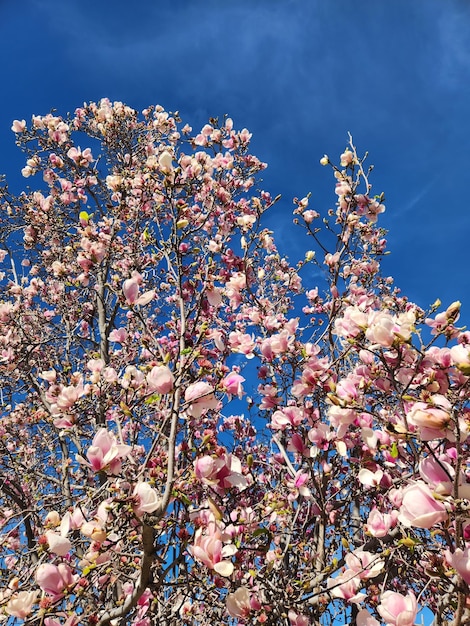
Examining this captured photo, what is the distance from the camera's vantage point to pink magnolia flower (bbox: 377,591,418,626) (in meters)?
1.50

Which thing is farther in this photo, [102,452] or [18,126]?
[18,126]

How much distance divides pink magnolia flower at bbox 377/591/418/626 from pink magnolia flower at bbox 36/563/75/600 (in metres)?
1.20

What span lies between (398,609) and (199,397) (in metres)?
1.06

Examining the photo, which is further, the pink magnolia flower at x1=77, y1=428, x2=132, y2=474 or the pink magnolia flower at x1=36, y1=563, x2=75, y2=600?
the pink magnolia flower at x1=77, y1=428, x2=132, y2=474

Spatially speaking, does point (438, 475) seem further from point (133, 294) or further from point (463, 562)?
point (133, 294)

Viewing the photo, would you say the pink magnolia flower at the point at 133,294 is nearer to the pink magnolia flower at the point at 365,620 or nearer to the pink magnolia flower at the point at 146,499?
the pink magnolia flower at the point at 146,499

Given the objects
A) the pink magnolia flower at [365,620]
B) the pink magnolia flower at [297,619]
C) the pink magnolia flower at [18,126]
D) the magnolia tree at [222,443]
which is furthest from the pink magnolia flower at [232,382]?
the pink magnolia flower at [18,126]

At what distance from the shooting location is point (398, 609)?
1523mm

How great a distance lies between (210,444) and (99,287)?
379 centimetres

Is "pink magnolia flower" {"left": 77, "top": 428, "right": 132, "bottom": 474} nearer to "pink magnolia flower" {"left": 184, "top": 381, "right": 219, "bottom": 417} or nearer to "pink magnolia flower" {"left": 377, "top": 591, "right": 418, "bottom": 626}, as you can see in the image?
"pink magnolia flower" {"left": 184, "top": 381, "right": 219, "bottom": 417}

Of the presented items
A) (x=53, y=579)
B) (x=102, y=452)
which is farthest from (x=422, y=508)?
(x=53, y=579)

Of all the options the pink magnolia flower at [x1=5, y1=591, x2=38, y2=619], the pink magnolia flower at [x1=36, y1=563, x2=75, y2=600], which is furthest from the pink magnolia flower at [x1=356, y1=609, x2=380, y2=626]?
the pink magnolia flower at [x1=5, y1=591, x2=38, y2=619]

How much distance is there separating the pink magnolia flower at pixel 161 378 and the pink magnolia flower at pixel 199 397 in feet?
0.33

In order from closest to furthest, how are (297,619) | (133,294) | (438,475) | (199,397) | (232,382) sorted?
(438,475) < (199,397) < (232,382) < (133,294) < (297,619)
